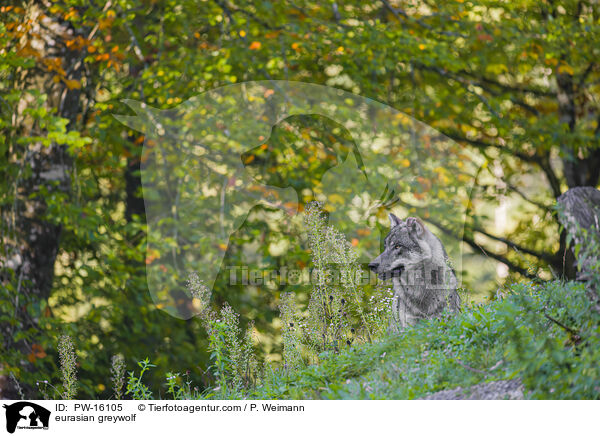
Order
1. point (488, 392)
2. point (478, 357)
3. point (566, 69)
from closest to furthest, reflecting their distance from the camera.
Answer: point (488, 392)
point (478, 357)
point (566, 69)

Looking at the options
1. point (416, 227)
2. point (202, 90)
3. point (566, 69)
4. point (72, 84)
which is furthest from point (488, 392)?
point (72, 84)

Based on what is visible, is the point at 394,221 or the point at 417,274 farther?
the point at 394,221

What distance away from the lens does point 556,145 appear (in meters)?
7.59

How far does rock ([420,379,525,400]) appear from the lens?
3199mm

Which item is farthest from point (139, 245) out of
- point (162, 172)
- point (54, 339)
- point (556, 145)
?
point (556, 145)

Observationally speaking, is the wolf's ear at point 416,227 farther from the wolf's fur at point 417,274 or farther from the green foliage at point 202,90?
the green foliage at point 202,90

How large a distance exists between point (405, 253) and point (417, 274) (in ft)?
0.66

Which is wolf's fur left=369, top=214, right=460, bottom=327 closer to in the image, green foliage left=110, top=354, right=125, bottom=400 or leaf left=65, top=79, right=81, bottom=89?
green foliage left=110, top=354, right=125, bottom=400

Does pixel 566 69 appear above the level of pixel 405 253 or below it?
above

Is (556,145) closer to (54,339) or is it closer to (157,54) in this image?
(157,54)

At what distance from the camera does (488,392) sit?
10.8 feet

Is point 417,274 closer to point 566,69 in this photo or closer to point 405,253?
point 405,253
